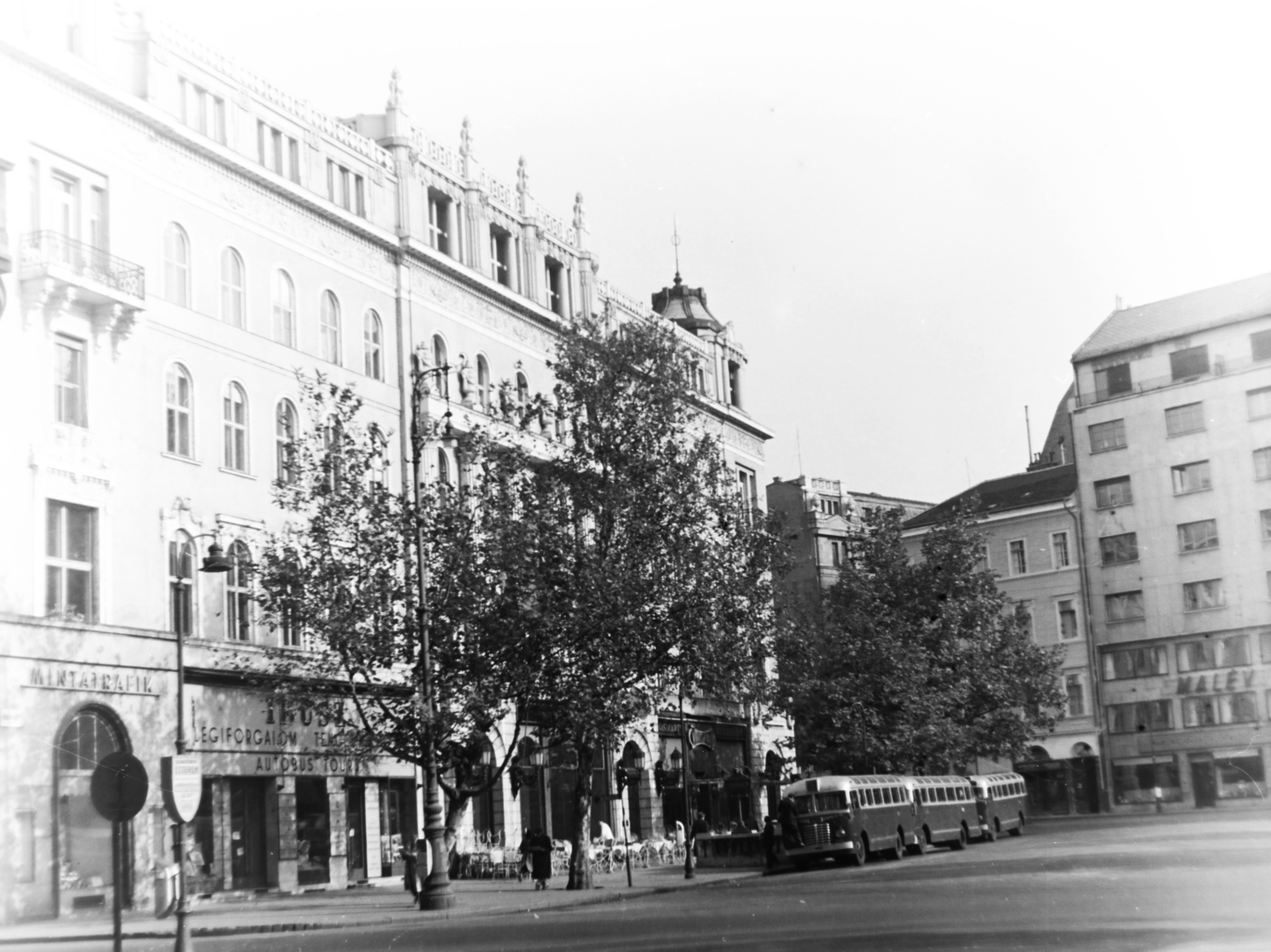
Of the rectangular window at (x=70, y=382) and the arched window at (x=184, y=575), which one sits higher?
the rectangular window at (x=70, y=382)

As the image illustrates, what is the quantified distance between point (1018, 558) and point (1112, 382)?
31.8 m

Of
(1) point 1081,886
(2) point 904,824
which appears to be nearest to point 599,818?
(2) point 904,824

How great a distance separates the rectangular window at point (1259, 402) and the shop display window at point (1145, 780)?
32218 millimetres

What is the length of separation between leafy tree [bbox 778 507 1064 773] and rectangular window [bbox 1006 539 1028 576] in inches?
99.9

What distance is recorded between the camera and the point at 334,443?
1324 inches

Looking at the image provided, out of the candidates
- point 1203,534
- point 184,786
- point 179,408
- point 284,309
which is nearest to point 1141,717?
point 1203,534

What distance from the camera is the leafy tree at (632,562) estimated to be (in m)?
34.9

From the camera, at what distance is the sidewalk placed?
2672 cm

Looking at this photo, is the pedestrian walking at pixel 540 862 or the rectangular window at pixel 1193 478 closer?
the rectangular window at pixel 1193 478

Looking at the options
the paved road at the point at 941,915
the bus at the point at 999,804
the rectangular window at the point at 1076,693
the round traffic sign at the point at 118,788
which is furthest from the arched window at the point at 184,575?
the rectangular window at the point at 1076,693

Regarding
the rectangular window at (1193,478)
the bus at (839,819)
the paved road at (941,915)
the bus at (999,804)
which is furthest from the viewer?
the bus at (999,804)

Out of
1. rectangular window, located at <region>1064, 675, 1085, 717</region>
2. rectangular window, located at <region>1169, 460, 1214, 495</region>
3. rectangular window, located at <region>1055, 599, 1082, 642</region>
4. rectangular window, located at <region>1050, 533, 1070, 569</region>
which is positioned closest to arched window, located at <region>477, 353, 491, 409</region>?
rectangular window, located at <region>1050, 533, 1070, 569</region>

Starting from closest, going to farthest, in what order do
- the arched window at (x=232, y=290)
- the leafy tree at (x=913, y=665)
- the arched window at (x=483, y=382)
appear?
the arched window at (x=232, y=290)
the arched window at (x=483, y=382)
the leafy tree at (x=913, y=665)

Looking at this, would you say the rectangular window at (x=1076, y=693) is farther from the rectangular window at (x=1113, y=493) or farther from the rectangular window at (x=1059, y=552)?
the rectangular window at (x=1113, y=493)
